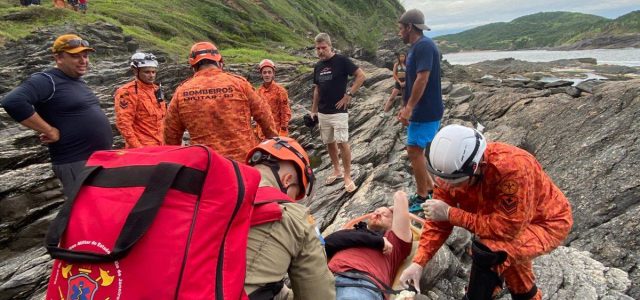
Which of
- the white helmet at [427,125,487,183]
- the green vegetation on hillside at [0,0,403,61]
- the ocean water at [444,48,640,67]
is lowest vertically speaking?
the ocean water at [444,48,640,67]

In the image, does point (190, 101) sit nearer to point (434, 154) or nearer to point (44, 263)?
point (434, 154)

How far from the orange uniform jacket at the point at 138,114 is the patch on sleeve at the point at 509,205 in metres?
5.78

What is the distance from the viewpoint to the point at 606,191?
7.76 meters

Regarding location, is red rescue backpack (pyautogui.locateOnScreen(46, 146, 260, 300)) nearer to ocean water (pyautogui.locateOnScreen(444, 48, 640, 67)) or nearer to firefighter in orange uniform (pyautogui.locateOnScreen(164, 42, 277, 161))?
firefighter in orange uniform (pyautogui.locateOnScreen(164, 42, 277, 161))

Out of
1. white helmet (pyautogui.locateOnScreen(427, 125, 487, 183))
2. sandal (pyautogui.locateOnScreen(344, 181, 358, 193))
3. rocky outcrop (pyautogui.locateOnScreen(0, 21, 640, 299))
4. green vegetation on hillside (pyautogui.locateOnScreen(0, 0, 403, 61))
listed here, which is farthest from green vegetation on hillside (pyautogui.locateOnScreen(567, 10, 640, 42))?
white helmet (pyautogui.locateOnScreen(427, 125, 487, 183))

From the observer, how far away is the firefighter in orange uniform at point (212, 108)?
5031mm

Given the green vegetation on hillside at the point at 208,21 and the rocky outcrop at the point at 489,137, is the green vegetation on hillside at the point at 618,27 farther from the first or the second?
the rocky outcrop at the point at 489,137

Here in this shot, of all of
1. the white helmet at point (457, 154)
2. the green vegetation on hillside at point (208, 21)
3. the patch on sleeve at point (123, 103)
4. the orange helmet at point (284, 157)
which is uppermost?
the green vegetation on hillside at point (208, 21)

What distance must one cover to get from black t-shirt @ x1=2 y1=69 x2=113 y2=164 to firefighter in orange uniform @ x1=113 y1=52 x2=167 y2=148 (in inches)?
46.1

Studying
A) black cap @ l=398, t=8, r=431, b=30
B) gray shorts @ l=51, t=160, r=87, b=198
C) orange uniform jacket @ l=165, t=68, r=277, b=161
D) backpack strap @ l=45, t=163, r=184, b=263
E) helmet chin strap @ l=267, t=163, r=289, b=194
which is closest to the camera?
backpack strap @ l=45, t=163, r=184, b=263

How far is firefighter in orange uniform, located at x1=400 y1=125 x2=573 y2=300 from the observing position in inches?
140

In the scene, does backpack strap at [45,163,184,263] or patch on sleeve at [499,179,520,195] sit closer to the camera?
backpack strap at [45,163,184,263]

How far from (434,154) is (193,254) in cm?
240

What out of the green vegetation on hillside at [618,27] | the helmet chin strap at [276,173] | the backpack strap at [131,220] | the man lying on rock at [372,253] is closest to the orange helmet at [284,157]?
the helmet chin strap at [276,173]
